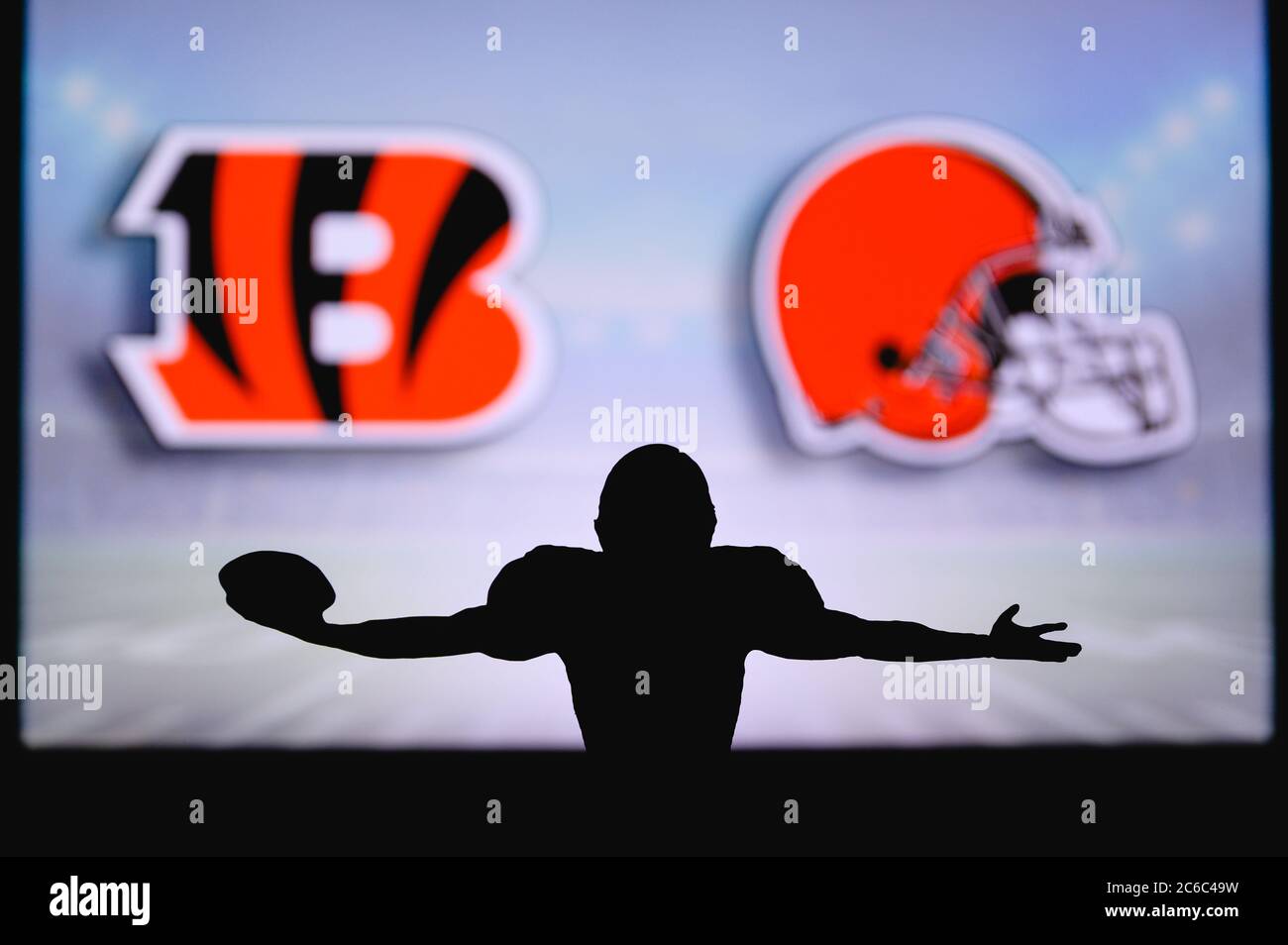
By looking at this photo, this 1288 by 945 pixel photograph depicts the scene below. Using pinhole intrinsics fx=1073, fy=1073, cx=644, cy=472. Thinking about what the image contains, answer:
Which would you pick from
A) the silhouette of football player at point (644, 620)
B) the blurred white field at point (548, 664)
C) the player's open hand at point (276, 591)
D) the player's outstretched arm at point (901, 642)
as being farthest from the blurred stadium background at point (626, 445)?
the player's open hand at point (276, 591)

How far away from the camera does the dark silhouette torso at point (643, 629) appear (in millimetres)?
2678

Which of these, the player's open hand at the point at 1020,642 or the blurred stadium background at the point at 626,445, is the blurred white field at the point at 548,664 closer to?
the blurred stadium background at the point at 626,445

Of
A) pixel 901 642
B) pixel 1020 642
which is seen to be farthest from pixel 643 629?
pixel 1020 642

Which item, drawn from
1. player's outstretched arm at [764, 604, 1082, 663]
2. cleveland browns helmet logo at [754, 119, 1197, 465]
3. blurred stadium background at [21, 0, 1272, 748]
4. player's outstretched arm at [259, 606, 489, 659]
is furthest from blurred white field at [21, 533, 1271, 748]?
player's outstretched arm at [259, 606, 489, 659]

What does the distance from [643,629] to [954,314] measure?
6.48ft

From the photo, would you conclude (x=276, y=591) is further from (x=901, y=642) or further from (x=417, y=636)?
(x=901, y=642)

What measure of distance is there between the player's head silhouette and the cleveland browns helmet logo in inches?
52.6

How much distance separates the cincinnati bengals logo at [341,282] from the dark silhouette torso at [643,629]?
1.33m

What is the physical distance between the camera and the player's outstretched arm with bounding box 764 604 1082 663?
2.78 metres

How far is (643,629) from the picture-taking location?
8.79 feet

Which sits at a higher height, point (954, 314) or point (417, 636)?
point (954, 314)

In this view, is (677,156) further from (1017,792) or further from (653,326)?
(1017,792)

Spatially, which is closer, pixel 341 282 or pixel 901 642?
pixel 901 642
